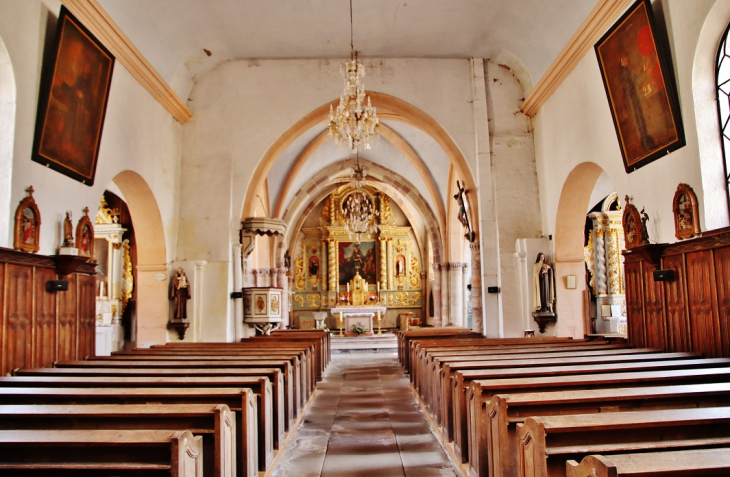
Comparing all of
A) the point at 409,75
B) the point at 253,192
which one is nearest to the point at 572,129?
the point at 409,75

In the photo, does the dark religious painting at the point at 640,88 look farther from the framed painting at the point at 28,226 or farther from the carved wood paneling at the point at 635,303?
the framed painting at the point at 28,226

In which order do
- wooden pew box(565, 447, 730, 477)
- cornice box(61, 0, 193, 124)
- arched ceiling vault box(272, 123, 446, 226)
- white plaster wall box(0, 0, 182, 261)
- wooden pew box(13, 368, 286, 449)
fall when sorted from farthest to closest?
1. arched ceiling vault box(272, 123, 446, 226)
2. cornice box(61, 0, 193, 124)
3. white plaster wall box(0, 0, 182, 261)
4. wooden pew box(13, 368, 286, 449)
5. wooden pew box(565, 447, 730, 477)

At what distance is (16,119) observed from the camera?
6309 mm

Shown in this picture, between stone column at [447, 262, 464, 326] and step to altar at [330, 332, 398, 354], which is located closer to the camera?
step to altar at [330, 332, 398, 354]

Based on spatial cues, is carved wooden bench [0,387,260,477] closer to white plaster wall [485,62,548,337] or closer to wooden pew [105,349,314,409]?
wooden pew [105,349,314,409]

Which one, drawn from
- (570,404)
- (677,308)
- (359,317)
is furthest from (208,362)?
(359,317)

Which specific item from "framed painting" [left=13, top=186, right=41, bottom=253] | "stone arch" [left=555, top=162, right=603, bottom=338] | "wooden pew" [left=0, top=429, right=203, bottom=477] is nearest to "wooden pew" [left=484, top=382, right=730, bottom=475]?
"wooden pew" [left=0, top=429, right=203, bottom=477]

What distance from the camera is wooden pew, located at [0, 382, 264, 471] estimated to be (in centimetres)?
402

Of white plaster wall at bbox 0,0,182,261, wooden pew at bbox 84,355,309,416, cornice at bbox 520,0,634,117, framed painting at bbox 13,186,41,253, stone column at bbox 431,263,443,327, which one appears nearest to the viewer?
wooden pew at bbox 84,355,309,416

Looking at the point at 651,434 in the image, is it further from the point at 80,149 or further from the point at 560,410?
the point at 80,149

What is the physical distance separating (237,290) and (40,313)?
17.2 ft

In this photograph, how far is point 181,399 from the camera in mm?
4035

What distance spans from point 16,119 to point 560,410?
246 inches

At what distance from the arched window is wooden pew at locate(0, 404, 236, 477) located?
5.58 meters
